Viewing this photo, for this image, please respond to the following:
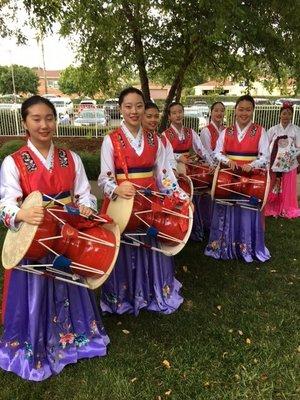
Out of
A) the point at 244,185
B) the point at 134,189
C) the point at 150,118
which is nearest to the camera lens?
the point at 134,189

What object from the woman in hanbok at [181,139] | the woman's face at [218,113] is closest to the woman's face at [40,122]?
the woman in hanbok at [181,139]

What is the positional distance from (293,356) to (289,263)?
161cm

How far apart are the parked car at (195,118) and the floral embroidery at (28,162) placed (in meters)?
11.6

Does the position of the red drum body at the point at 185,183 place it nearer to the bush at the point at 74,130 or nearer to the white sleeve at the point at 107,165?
the white sleeve at the point at 107,165

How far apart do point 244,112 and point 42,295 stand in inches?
107

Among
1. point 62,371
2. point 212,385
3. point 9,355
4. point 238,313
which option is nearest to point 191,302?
point 238,313

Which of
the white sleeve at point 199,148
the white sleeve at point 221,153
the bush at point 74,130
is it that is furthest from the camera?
the bush at point 74,130

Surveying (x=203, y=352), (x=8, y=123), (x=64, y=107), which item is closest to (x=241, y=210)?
(x=203, y=352)

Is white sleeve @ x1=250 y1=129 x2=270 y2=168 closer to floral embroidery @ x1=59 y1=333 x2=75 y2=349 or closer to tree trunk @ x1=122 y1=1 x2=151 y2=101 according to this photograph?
tree trunk @ x1=122 y1=1 x2=151 y2=101

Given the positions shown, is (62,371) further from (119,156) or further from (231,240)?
(231,240)

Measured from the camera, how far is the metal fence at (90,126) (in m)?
14.2

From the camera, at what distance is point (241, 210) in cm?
433

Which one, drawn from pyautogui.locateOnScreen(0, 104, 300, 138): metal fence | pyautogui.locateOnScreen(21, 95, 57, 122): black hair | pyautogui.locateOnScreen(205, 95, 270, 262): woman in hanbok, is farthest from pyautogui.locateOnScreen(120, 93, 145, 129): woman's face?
pyautogui.locateOnScreen(0, 104, 300, 138): metal fence

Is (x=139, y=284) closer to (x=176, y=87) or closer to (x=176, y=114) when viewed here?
(x=176, y=114)
